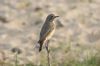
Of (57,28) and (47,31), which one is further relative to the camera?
(57,28)

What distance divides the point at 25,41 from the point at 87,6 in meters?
2.41

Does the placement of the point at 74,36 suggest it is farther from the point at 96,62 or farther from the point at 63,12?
the point at 96,62

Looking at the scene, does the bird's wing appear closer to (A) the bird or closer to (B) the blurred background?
(A) the bird

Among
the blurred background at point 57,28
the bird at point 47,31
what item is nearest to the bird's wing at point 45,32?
the bird at point 47,31

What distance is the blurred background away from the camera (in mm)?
12266

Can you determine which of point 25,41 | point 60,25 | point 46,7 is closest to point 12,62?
point 25,41

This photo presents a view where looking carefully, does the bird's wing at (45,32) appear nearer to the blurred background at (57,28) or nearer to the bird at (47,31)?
the bird at (47,31)

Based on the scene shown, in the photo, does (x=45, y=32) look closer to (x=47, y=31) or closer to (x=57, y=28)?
(x=47, y=31)

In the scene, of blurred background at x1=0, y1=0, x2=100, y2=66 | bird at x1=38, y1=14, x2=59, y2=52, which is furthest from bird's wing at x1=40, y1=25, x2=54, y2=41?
blurred background at x1=0, y1=0, x2=100, y2=66

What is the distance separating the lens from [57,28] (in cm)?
1394

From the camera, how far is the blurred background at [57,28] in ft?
40.2

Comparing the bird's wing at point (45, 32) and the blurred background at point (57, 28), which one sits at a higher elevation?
the bird's wing at point (45, 32)

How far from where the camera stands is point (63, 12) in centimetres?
1489

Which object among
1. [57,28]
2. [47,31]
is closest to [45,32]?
[47,31]
